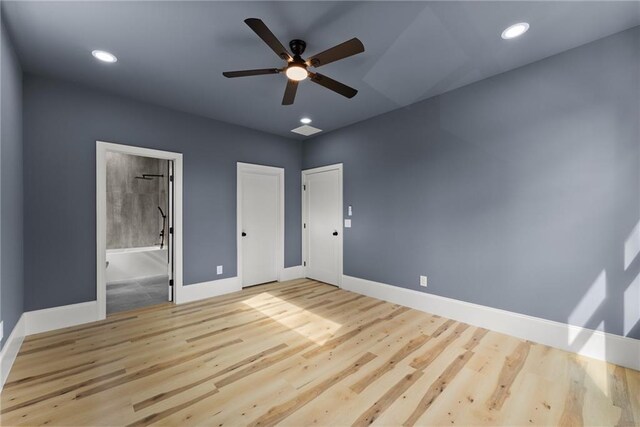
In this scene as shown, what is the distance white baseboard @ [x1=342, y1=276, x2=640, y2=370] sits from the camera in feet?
7.22

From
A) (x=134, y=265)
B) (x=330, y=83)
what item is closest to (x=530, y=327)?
(x=330, y=83)

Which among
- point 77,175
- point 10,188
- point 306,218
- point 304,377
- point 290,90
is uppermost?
point 290,90

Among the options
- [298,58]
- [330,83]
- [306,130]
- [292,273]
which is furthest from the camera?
[292,273]

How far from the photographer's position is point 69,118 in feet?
9.89

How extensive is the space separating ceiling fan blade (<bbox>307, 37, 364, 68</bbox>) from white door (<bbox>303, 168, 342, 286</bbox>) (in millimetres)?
2569

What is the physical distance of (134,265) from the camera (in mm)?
5387

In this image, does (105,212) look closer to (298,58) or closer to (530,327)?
(298,58)

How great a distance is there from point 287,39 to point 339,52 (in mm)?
609

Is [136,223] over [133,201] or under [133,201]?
under

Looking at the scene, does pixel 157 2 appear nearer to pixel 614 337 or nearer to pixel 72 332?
pixel 72 332

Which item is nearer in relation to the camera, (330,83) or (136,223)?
(330,83)

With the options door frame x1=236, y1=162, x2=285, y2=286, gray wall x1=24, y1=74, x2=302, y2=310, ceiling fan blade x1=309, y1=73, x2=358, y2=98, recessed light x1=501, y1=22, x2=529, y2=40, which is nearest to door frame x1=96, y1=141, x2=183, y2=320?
gray wall x1=24, y1=74, x2=302, y2=310

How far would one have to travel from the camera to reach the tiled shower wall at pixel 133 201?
19.8 feet

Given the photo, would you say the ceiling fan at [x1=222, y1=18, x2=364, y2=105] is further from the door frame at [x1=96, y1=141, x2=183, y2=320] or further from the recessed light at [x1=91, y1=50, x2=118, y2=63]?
the door frame at [x1=96, y1=141, x2=183, y2=320]
